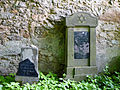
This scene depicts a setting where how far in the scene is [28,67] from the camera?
104 inches

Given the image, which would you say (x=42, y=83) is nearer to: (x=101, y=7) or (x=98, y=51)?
(x=98, y=51)

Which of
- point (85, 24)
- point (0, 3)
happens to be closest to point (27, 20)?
point (0, 3)

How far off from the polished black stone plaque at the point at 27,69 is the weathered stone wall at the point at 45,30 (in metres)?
0.82

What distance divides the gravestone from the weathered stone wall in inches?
32.1

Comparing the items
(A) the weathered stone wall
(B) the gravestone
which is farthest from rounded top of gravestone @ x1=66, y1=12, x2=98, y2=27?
(B) the gravestone

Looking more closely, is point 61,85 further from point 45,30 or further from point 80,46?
point 45,30

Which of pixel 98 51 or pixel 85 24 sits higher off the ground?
pixel 85 24

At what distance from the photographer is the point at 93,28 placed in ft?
10.8

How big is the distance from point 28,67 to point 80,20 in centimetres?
167

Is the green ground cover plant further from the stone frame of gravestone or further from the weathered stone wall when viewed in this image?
the weathered stone wall

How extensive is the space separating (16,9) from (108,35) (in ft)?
8.66

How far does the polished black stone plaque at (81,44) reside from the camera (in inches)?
128

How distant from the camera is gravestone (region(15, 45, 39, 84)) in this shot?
263cm

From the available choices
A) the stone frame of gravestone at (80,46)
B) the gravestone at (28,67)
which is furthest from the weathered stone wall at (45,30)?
the gravestone at (28,67)
